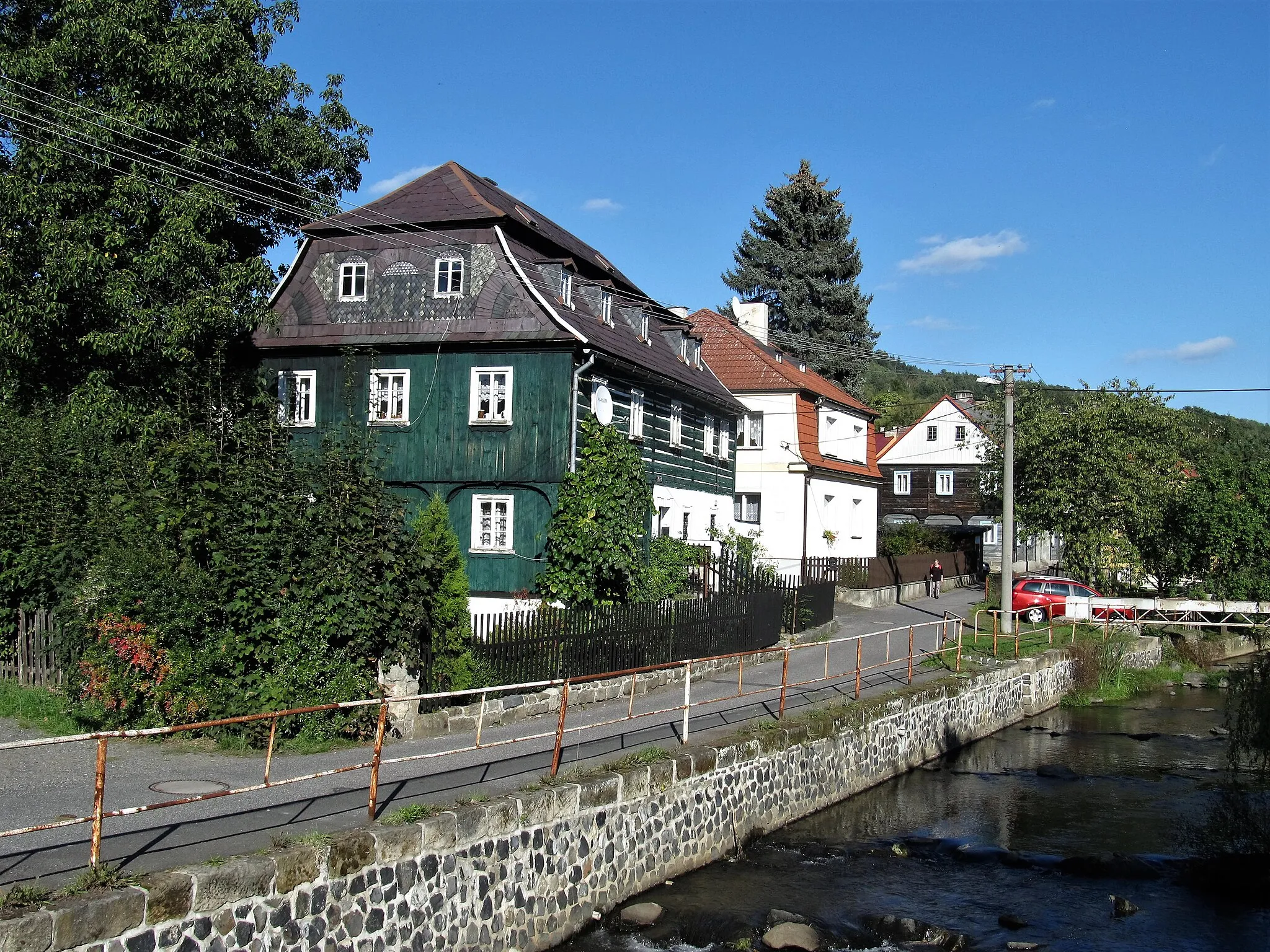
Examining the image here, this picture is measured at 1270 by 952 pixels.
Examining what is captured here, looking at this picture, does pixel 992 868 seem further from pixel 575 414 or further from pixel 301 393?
pixel 301 393

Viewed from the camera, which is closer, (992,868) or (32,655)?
(992,868)

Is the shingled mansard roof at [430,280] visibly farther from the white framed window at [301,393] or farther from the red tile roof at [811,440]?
the red tile roof at [811,440]

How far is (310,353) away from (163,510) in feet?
41.2

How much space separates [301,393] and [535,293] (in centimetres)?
632

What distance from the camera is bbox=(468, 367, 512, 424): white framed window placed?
2412cm

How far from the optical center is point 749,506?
40.6 m

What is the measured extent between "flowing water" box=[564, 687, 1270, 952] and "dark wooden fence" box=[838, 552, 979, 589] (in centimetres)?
1635

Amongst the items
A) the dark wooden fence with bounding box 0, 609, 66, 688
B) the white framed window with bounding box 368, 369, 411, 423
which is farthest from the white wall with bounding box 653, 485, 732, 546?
the dark wooden fence with bounding box 0, 609, 66, 688

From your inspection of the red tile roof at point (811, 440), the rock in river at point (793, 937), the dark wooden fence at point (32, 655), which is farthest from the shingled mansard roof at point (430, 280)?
the rock in river at point (793, 937)

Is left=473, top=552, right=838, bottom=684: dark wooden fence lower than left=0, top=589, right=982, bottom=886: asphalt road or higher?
higher

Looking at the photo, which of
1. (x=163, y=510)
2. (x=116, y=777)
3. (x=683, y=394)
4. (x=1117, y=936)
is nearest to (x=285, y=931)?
(x=116, y=777)

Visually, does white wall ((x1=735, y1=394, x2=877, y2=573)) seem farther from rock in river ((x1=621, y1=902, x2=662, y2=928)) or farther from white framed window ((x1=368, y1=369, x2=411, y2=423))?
rock in river ((x1=621, y1=902, x2=662, y2=928))

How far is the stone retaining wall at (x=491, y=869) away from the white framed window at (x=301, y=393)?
1501cm

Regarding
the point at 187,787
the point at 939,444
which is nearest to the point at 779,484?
the point at 939,444
